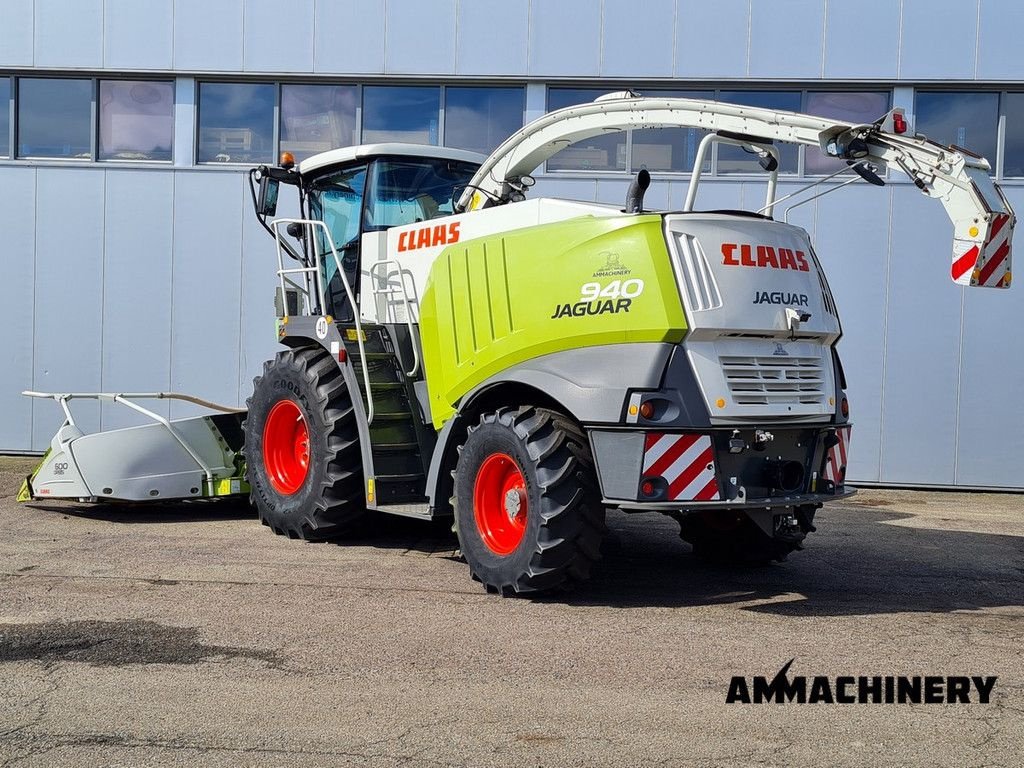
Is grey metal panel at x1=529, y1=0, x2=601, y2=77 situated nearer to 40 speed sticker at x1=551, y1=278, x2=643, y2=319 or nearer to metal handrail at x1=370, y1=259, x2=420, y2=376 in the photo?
metal handrail at x1=370, y1=259, x2=420, y2=376

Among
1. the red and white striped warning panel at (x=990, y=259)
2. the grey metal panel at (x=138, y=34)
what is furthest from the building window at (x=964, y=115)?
the grey metal panel at (x=138, y=34)

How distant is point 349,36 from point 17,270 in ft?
17.2

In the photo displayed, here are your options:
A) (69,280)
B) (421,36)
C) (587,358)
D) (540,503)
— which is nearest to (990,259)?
(587,358)

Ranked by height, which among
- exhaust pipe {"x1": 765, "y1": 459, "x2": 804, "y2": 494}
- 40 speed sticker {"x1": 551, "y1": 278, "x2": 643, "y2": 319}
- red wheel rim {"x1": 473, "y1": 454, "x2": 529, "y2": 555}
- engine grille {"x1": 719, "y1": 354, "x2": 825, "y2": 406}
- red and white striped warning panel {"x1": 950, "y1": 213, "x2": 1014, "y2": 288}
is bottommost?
red wheel rim {"x1": 473, "y1": 454, "x2": 529, "y2": 555}

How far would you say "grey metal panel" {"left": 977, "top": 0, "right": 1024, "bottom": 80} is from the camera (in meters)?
13.0

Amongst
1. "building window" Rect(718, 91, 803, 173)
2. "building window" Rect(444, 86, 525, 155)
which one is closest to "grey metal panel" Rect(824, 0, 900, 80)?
"building window" Rect(718, 91, 803, 173)

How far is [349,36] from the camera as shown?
1377cm

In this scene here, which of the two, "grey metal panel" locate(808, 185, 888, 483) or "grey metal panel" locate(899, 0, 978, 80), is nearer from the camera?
"grey metal panel" locate(899, 0, 978, 80)

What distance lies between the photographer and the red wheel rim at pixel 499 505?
693cm

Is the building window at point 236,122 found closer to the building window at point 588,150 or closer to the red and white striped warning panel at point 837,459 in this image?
the building window at point 588,150

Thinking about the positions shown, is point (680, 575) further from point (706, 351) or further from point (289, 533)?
point (289, 533)

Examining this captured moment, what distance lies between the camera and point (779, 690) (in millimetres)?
5031

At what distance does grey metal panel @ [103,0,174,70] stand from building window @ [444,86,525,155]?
361 centimetres

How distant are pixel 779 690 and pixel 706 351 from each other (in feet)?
6.93
